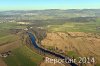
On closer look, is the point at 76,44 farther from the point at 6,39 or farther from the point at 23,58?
the point at 6,39

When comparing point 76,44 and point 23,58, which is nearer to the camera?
point 23,58

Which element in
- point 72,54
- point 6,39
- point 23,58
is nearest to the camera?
point 23,58

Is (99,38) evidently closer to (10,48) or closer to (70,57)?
(70,57)

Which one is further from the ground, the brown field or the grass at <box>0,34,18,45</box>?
the brown field

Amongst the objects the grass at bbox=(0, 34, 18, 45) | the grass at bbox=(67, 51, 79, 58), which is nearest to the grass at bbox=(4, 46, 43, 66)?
the grass at bbox=(67, 51, 79, 58)

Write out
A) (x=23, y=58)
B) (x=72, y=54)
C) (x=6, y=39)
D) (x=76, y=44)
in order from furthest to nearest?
(x=6, y=39)
(x=76, y=44)
(x=72, y=54)
(x=23, y=58)

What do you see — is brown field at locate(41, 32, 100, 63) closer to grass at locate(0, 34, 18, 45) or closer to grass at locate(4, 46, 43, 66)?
grass at locate(4, 46, 43, 66)

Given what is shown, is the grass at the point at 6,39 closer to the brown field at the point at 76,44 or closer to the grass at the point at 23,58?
the brown field at the point at 76,44

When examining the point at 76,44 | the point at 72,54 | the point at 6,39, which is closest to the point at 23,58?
the point at 72,54
